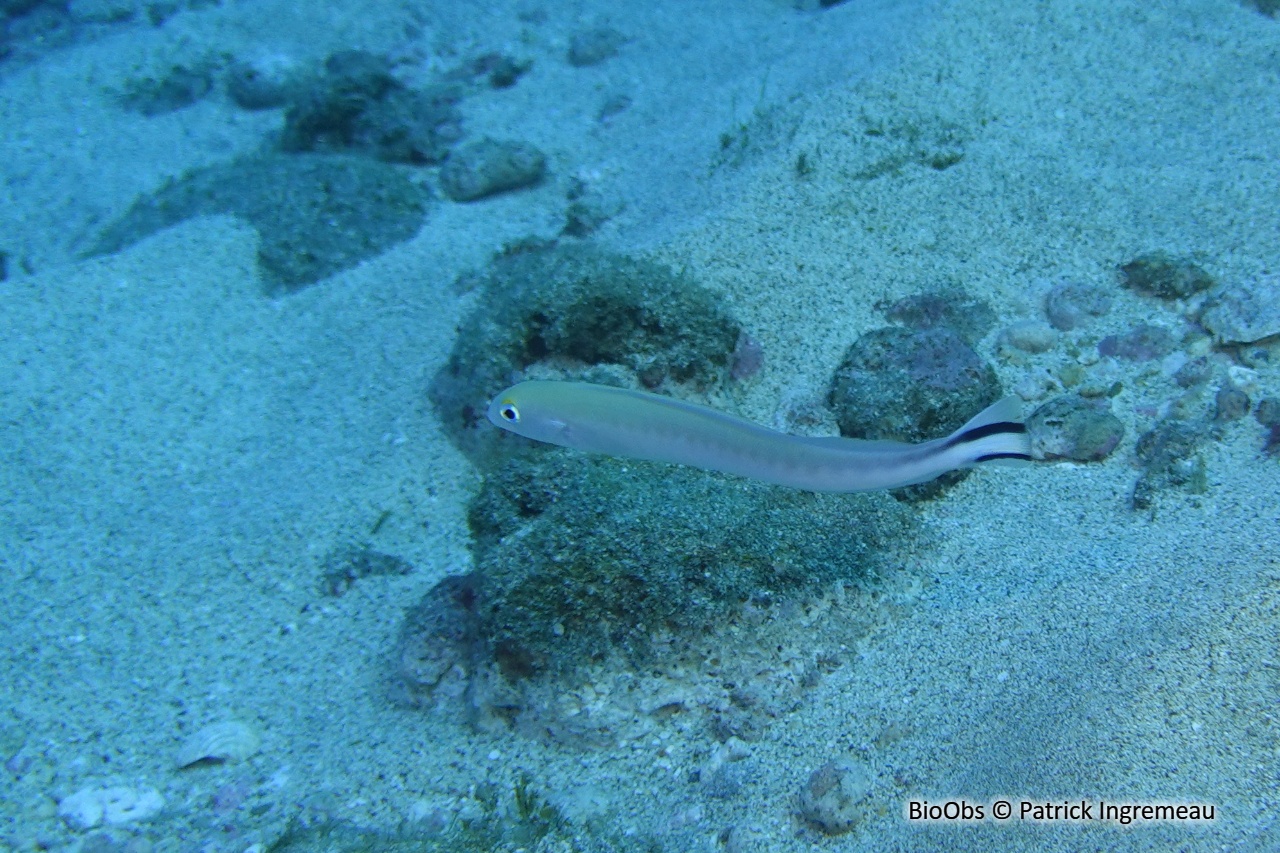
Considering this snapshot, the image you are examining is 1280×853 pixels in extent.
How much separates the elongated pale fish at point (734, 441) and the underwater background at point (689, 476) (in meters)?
0.43

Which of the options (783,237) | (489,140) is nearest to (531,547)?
(783,237)

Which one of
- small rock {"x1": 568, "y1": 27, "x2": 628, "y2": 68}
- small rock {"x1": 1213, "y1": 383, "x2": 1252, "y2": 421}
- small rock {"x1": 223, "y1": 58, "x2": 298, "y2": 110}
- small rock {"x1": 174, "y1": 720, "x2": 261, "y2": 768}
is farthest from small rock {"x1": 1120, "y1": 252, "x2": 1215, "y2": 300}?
small rock {"x1": 223, "y1": 58, "x2": 298, "y2": 110}

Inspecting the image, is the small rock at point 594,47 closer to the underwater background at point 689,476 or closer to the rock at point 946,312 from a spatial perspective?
the underwater background at point 689,476

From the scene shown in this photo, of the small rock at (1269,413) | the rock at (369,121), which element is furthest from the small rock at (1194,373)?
the rock at (369,121)

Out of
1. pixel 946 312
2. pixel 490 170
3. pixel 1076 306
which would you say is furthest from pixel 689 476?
pixel 490 170

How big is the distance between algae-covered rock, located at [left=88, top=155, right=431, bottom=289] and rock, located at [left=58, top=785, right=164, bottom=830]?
14.1ft

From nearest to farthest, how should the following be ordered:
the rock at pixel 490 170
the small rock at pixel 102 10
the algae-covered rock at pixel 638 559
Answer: the algae-covered rock at pixel 638 559
the rock at pixel 490 170
the small rock at pixel 102 10

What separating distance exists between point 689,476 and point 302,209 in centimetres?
Result: 521

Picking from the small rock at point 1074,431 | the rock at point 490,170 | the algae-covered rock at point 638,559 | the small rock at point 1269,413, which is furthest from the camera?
the rock at point 490,170

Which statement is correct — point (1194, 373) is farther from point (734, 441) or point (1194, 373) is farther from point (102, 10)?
point (102, 10)

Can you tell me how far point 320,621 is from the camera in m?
4.38

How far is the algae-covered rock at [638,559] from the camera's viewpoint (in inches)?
130

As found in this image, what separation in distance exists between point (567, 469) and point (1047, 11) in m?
5.99

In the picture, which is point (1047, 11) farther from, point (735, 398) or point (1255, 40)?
point (735, 398)
